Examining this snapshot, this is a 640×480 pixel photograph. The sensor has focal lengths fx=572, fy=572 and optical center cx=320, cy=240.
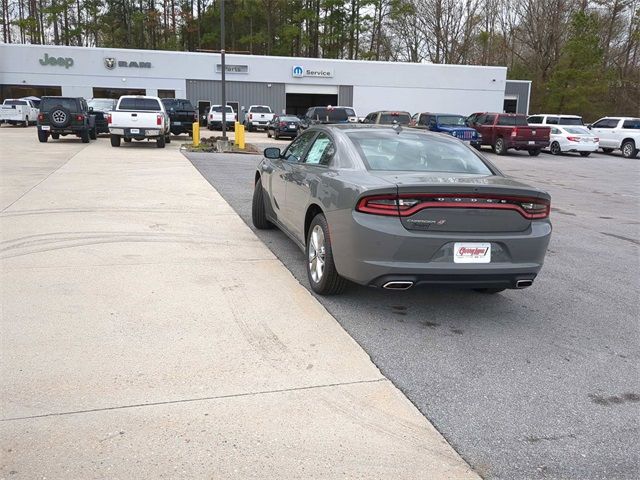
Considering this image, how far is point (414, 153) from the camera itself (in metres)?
5.45

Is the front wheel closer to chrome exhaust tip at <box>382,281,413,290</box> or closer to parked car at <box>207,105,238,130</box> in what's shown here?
chrome exhaust tip at <box>382,281,413,290</box>

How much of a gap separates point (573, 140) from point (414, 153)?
23824mm

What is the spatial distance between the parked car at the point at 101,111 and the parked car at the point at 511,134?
1710 cm

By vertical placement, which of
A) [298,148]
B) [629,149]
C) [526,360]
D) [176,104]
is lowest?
[526,360]

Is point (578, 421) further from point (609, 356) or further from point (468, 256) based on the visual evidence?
point (468, 256)

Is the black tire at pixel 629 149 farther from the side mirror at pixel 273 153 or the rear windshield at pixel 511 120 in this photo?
the side mirror at pixel 273 153

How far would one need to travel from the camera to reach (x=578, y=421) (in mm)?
3277

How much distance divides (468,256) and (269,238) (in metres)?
3.57

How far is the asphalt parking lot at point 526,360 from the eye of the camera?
9.87 feet

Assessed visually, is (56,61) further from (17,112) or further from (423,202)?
(423,202)

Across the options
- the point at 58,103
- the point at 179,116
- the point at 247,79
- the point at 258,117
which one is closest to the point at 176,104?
the point at 179,116

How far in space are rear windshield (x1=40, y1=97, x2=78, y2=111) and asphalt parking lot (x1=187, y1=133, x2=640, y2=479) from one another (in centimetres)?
1858

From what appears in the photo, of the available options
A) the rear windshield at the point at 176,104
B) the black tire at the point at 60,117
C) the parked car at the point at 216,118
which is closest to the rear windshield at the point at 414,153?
the black tire at the point at 60,117

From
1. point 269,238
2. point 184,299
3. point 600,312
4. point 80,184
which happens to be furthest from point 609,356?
point 80,184
